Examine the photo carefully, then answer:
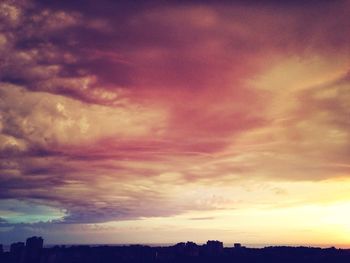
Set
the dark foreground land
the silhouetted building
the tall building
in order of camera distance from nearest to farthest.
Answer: the dark foreground land, the silhouetted building, the tall building

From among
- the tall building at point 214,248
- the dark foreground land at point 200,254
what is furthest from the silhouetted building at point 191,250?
the tall building at point 214,248

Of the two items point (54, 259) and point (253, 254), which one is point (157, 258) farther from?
point (54, 259)

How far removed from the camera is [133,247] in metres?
200

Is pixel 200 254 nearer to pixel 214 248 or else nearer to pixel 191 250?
pixel 191 250

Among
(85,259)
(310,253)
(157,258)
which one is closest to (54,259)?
(85,259)

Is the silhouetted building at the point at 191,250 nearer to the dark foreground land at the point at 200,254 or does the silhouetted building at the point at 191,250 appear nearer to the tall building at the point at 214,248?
the dark foreground land at the point at 200,254

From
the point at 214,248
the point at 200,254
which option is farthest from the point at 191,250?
the point at 214,248

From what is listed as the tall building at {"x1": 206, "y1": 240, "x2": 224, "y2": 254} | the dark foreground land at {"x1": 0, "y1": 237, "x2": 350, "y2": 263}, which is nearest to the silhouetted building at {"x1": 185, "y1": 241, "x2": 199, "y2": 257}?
the dark foreground land at {"x1": 0, "y1": 237, "x2": 350, "y2": 263}

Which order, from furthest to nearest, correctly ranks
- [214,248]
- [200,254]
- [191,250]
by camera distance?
[214,248], [191,250], [200,254]

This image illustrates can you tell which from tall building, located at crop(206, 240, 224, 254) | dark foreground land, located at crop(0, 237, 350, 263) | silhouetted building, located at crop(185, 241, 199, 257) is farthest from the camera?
tall building, located at crop(206, 240, 224, 254)

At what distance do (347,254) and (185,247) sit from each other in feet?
265

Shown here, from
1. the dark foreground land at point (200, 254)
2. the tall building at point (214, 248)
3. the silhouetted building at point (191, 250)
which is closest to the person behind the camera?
the dark foreground land at point (200, 254)

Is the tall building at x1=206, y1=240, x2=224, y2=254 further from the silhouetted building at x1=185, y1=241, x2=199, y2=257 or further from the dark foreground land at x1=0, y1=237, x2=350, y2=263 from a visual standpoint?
the silhouetted building at x1=185, y1=241, x2=199, y2=257

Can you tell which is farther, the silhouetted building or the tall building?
the tall building
